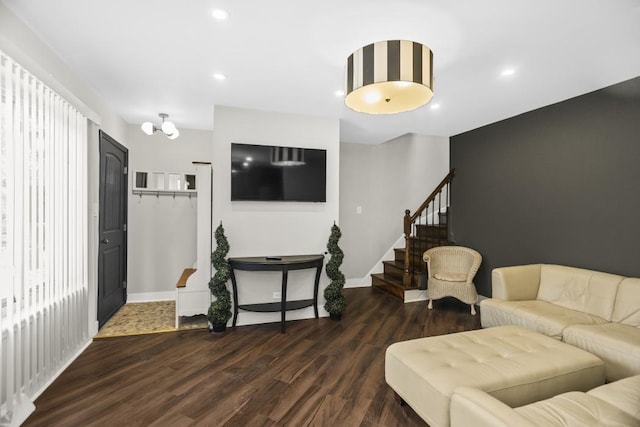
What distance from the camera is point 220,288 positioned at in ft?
11.0

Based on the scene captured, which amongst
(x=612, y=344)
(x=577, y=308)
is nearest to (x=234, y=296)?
(x=612, y=344)

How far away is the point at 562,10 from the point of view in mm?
1890

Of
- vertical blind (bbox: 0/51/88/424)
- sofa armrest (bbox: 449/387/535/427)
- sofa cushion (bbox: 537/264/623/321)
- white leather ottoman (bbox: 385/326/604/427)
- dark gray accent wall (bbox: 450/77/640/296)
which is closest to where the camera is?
sofa armrest (bbox: 449/387/535/427)

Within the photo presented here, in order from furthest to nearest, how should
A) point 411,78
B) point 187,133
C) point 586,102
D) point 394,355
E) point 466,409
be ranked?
1. point 187,133
2. point 586,102
3. point 394,355
4. point 411,78
5. point 466,409

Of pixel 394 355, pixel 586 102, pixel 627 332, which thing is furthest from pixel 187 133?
pixel 627 332

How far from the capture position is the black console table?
11.0 ft

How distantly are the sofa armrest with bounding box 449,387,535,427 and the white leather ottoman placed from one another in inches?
5.3

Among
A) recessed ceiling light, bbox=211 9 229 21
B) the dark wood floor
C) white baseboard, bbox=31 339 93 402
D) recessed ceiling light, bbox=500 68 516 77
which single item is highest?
recessed ceiling light, bbox=211 9 229 21

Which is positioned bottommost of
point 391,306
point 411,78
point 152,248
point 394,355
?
point 391,306

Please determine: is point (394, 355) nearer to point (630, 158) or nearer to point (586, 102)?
point (630, 158)

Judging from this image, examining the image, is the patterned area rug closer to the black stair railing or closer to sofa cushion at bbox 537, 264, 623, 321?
the black stair railing

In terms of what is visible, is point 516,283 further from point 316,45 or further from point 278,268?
point 316,45

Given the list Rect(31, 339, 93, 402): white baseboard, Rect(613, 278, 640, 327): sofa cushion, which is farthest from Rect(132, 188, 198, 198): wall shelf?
Answer: Rect(613, 278, 640, 327): sofa cushion

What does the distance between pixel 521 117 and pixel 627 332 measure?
262cm
